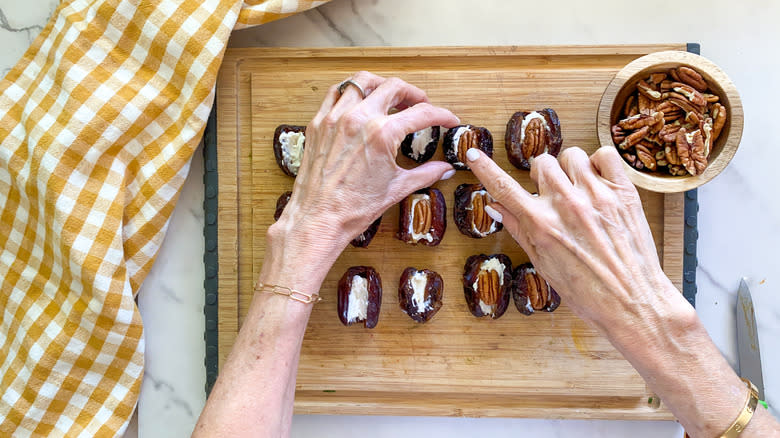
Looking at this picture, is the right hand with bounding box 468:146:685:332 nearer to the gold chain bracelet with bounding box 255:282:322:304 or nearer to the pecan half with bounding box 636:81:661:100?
the pecan half with bounding box 636:81:661:100

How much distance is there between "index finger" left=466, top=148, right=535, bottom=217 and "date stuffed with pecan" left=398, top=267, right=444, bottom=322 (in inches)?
12.7

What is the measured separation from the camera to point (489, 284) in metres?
1.49

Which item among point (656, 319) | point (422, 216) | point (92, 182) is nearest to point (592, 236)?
point (656, 319)

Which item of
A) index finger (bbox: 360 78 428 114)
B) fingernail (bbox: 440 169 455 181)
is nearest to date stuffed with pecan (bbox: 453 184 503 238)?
fingernail (bbox: 440 169 455 181)

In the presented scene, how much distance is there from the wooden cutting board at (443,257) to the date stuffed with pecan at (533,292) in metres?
0.08

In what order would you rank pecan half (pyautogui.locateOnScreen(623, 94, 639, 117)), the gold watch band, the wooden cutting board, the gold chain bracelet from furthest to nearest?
the wooden cutting board, pecan half (pyautogui.locateOnScreen(623, 94, 639, 117)), the gold chain bracelet, the gold watch band

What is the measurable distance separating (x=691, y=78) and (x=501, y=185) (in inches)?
22.3

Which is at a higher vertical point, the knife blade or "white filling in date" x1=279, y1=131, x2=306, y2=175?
"white filling in date" x1=279, y1=131, x2=306, y2=175

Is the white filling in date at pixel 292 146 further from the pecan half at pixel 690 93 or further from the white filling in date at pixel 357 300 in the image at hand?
the pecan half at pixel 690 93

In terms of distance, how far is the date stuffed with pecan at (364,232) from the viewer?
1.48m

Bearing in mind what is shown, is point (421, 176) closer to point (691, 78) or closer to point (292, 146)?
point (292, 146)

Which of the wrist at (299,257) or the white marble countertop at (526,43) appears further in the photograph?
the white marble countertop at (526,43)

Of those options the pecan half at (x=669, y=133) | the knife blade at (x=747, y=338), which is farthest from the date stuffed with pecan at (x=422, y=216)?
the knife blade at (x=747, y=338)

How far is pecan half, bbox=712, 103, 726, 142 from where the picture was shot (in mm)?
1360
